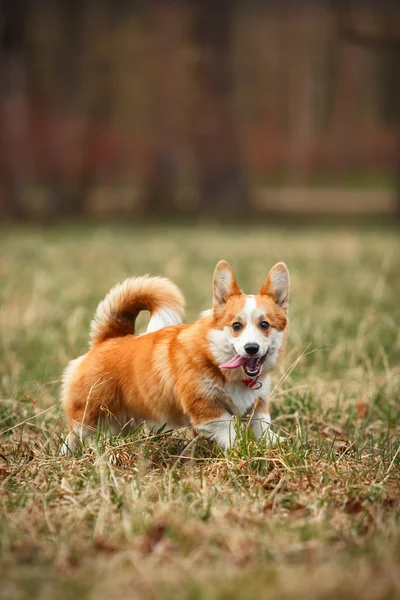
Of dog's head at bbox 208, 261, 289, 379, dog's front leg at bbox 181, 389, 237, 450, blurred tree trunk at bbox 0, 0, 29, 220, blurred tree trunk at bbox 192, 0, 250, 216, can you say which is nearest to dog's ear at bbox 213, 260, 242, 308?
dog's head at bbox 208, 261, 289, 379

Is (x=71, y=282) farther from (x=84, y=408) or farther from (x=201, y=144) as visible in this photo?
(x=201, y=144)

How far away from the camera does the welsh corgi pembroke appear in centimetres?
328

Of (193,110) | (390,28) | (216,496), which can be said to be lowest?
(216,496)

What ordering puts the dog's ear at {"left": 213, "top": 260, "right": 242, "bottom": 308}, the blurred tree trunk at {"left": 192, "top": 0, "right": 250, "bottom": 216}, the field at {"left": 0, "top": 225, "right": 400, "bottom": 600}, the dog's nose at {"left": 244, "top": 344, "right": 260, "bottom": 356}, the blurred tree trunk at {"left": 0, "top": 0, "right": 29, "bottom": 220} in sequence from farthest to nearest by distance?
the blurred tree trunk at {"left": 192, "top": 0, "right": 250, "bottom": 216} → the blurred tree trunk at {"left": 0, "top": 0, "right": 29, "bottom": 220} → the dog's ear at {"left": 213, "top": 260, "right": 242, "bottom": 308} → the dog's nose at {"left": 244, "top": 344, "right": 260, "bottom": 356} → the field at {"left": 0, "top": 225, "right": 400, "bottom": 600}

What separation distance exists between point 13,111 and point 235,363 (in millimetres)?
Answer: 20338

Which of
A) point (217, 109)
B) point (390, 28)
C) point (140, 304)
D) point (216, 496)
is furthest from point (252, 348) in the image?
point (217, 109)

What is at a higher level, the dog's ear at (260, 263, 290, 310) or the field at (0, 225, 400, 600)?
the dog's ear at (260, 263, 290, 310)

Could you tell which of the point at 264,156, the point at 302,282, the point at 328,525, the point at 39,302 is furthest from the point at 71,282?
the point at 264,156

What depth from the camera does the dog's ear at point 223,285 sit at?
134 inches

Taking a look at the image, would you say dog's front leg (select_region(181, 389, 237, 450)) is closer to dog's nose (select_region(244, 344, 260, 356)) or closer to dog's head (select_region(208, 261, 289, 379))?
dog's head (select_region(208, 261, 289, 379))

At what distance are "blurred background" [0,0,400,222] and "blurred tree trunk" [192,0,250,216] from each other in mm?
34

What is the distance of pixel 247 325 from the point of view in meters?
3.24

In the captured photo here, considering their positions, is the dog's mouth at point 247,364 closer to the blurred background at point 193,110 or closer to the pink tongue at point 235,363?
the pink tongue at point 235,363

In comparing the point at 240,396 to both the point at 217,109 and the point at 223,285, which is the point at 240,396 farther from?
the point at 217,109
